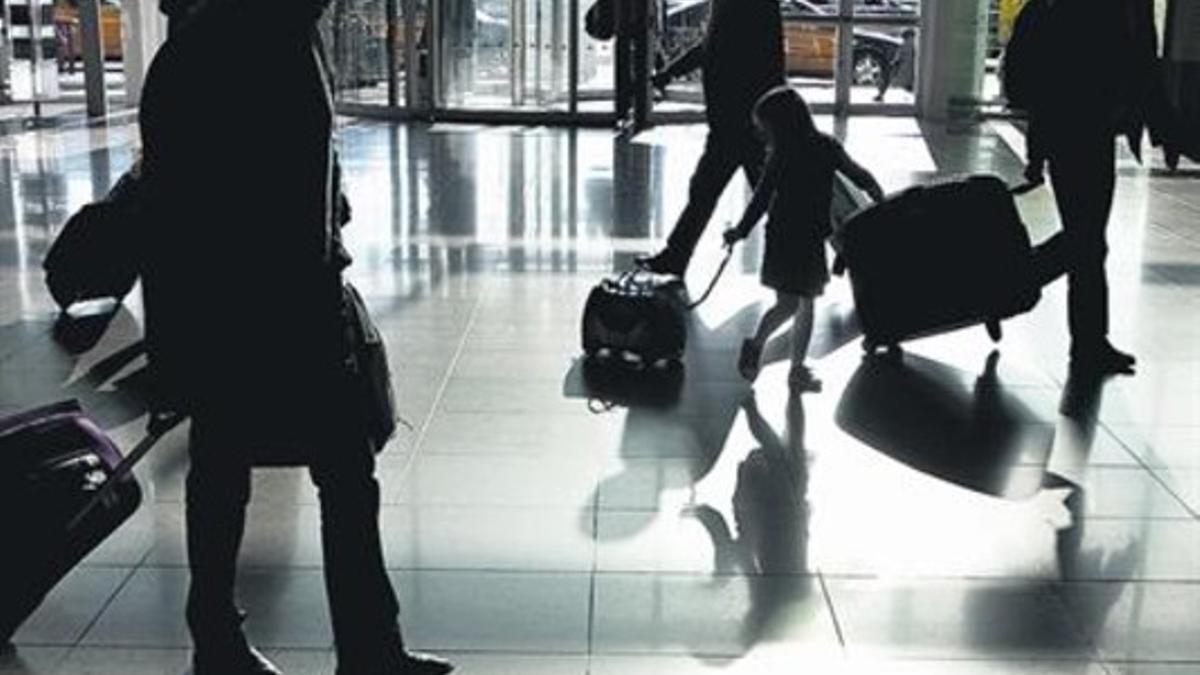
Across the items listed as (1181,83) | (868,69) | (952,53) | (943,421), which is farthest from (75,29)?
(943,421)

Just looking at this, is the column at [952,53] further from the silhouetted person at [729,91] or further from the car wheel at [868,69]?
the silhouetted person at [729,91]

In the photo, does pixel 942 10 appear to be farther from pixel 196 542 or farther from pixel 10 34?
pixel 196 542

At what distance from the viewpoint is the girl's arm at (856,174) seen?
628 cm

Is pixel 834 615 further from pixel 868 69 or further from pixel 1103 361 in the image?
pixel 868 69

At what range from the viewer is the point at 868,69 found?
2000 centimetres

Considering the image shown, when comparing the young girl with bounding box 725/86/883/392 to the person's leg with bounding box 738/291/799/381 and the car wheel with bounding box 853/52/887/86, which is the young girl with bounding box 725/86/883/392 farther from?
the car wheel with bounding box 853/52/887/86

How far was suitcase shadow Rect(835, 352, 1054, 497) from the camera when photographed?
17.0 ft

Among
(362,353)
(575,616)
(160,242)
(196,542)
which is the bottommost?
(575,616)

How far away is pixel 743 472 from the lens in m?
5.09

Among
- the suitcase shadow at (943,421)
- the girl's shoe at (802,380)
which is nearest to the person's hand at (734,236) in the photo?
the girl's shoe at (802,380)

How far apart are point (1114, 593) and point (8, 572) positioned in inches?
109

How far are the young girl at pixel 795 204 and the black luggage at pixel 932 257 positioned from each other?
29 centimetres

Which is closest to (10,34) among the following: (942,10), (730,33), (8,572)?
(942,10)

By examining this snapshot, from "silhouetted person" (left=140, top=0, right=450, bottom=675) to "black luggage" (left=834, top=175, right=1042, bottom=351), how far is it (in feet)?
11.4
